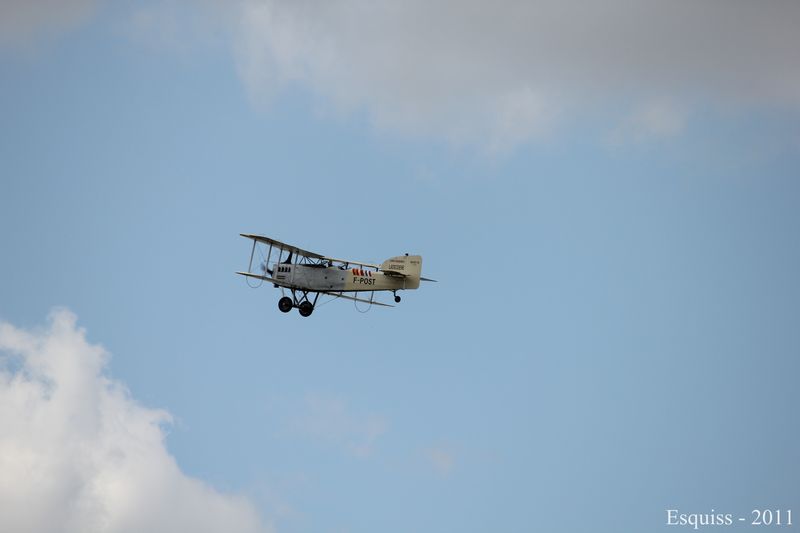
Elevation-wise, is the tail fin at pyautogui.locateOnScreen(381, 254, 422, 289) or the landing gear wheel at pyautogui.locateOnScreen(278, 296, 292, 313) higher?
the tail fin at pyautogui.locateOnScreen(381, 254, 422, 289)

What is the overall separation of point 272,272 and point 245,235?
8.23 feet

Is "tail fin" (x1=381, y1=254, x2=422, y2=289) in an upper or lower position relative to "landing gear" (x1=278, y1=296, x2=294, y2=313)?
upper

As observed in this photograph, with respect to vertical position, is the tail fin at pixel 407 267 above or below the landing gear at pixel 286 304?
above

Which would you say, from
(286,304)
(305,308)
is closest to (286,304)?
(286,304)

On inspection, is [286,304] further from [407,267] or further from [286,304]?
[407,267]

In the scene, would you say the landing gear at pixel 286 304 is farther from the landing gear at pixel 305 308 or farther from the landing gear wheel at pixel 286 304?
the landing gear at pixel 305 308

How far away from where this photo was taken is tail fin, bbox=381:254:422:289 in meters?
130

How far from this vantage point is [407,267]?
13038 centimetres

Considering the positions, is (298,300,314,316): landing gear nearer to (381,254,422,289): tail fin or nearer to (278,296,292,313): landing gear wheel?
(278,296,292,313): landing gear wheel

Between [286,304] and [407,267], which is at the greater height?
[407,267]

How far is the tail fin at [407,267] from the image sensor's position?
427 ft

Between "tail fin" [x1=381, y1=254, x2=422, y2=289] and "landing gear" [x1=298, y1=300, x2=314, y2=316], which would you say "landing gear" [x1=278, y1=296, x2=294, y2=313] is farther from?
"tail fin" [x1=381, y1=254, x2=422, y2=289]

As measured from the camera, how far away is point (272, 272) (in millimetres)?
129750

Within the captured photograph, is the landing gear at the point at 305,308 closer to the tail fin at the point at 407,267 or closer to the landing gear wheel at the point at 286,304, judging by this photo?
the landing gear wheel at the point at 286,304
